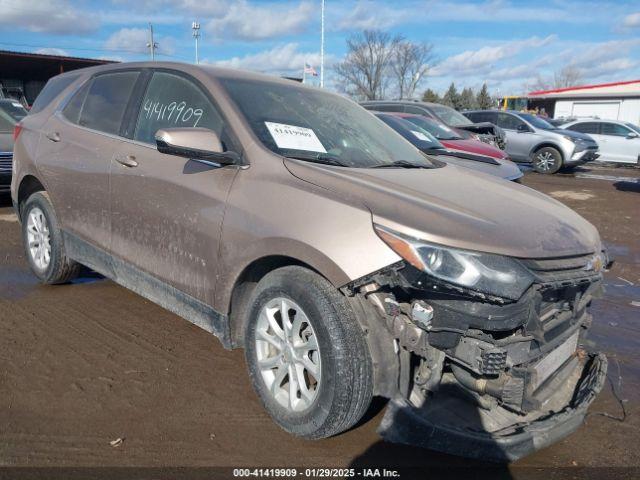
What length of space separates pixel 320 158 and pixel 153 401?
1636 mm

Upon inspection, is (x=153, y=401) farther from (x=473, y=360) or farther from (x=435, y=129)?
(x=435, y=129)

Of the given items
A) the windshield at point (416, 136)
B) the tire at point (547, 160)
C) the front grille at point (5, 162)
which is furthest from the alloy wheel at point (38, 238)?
the tire at point (547, 160)

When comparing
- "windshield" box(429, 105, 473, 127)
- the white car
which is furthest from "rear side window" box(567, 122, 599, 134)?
"windshield" box(429, 105, 473, 127)

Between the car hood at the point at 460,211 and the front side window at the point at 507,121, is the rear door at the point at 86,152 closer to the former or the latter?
the car hood at the point at 460,211

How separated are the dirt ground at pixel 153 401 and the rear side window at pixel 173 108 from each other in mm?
1407

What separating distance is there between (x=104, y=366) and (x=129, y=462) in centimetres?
100

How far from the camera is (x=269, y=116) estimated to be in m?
3.20

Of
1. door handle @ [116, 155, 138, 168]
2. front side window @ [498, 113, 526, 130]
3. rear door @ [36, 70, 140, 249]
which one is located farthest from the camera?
front side window @ [498, 113, 526, 130]

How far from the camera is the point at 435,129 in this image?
989 centimetres

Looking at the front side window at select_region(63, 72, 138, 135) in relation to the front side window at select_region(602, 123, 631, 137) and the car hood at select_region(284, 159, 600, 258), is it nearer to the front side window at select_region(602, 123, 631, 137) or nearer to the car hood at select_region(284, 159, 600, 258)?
the car hood at select_region(284, 159, 600, 258)

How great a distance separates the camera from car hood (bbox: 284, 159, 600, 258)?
2.34m

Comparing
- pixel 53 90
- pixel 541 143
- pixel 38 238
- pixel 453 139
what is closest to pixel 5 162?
pixel 53 90

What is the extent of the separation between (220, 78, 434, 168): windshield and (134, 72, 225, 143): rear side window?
176mm

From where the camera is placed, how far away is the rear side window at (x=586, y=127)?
61.6ft
